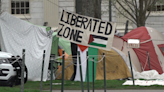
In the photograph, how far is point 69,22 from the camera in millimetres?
13414

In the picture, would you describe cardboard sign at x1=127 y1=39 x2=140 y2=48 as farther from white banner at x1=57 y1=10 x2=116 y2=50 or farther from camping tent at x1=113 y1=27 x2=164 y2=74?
white banner at x1=57 y1=10 x2=116 y2=50

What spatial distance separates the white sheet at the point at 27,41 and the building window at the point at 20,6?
15.0 m

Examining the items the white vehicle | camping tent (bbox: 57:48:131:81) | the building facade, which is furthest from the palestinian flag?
the building facade

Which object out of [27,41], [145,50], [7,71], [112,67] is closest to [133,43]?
[145,50]

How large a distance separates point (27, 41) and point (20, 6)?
52.6 feet

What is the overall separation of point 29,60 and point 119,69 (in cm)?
438

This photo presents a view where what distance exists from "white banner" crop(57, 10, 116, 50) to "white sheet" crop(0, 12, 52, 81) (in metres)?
4.09

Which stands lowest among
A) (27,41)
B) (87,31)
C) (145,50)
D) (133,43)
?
(145,50)

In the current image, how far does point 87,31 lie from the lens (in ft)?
42.9

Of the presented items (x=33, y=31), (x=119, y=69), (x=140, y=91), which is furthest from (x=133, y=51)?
(x=140, y=91)

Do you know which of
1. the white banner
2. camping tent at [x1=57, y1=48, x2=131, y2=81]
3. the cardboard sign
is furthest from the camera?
the cardboard sign

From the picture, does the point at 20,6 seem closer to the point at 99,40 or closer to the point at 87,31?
the point at 87,31

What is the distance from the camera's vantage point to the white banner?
42.2 feet

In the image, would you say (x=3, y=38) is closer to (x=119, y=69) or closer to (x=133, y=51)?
(x=119, y=69)
